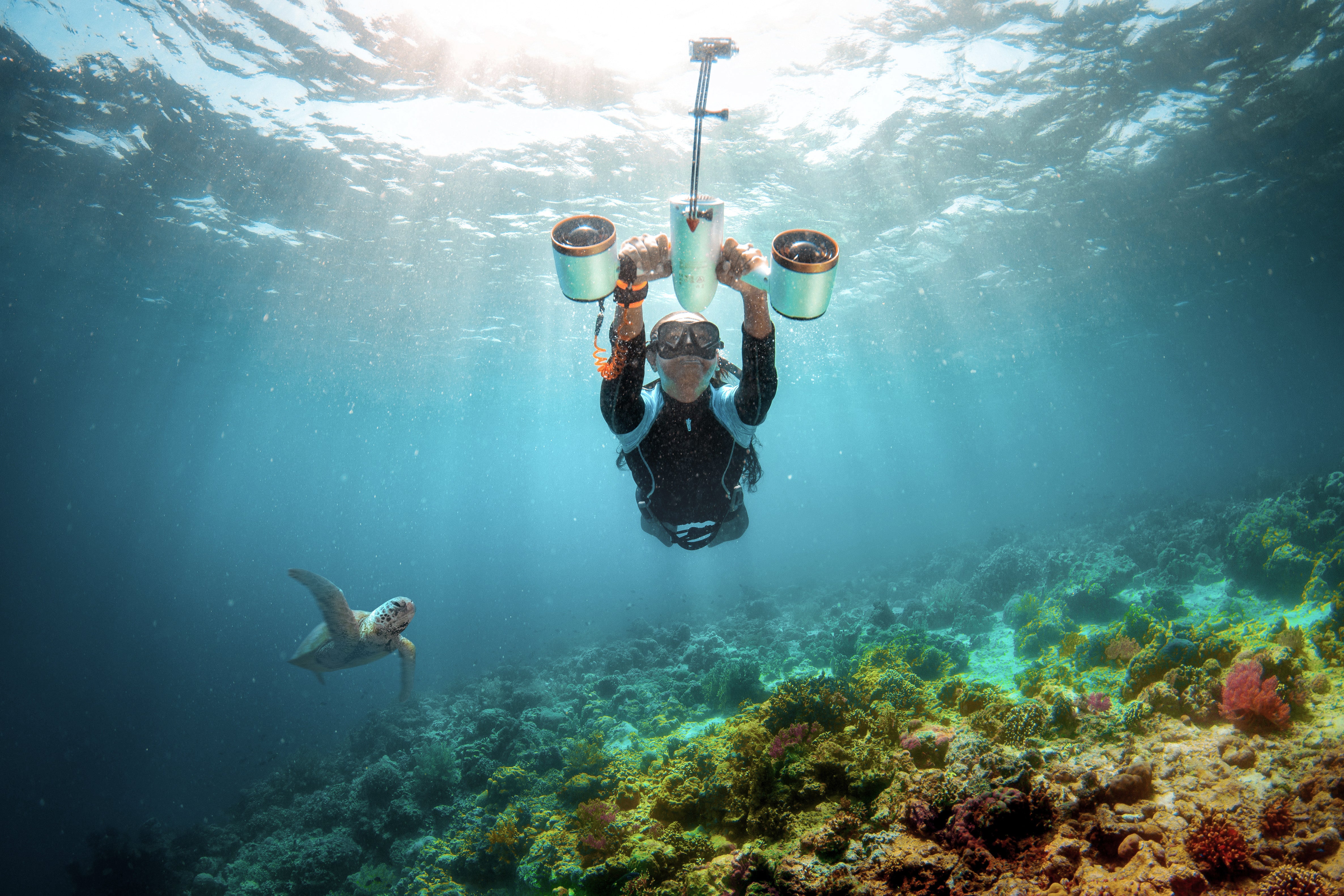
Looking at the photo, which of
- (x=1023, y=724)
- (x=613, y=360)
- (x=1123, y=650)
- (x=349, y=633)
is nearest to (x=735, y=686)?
(x=1123, y=650)

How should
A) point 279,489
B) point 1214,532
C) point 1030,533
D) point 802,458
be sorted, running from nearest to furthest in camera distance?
point 1214,532 < point 1030,533 < point 279,489 < point 802,458

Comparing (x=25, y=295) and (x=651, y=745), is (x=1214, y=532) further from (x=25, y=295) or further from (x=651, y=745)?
(x=25, y=295)

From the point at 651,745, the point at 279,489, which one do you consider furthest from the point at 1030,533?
the point at 279,489

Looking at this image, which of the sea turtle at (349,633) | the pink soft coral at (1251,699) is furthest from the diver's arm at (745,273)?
the sea turtle at (349,633)

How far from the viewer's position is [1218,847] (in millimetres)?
2682

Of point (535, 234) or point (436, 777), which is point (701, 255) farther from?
point (535, 234)

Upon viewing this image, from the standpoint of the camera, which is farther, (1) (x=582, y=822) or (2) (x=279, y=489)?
(2) (x=279, y=489)

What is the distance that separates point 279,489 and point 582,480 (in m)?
72.4

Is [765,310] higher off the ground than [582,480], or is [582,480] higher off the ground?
[582,480]

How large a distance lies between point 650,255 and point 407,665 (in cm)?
711

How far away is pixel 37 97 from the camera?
11.3 metres

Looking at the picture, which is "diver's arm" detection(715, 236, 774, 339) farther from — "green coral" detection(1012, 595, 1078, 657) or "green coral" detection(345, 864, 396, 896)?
"green coral" detection(1012, 595, 1078, 657)

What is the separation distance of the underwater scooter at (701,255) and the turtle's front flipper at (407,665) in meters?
6.15

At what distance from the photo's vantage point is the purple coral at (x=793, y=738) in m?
4.41
